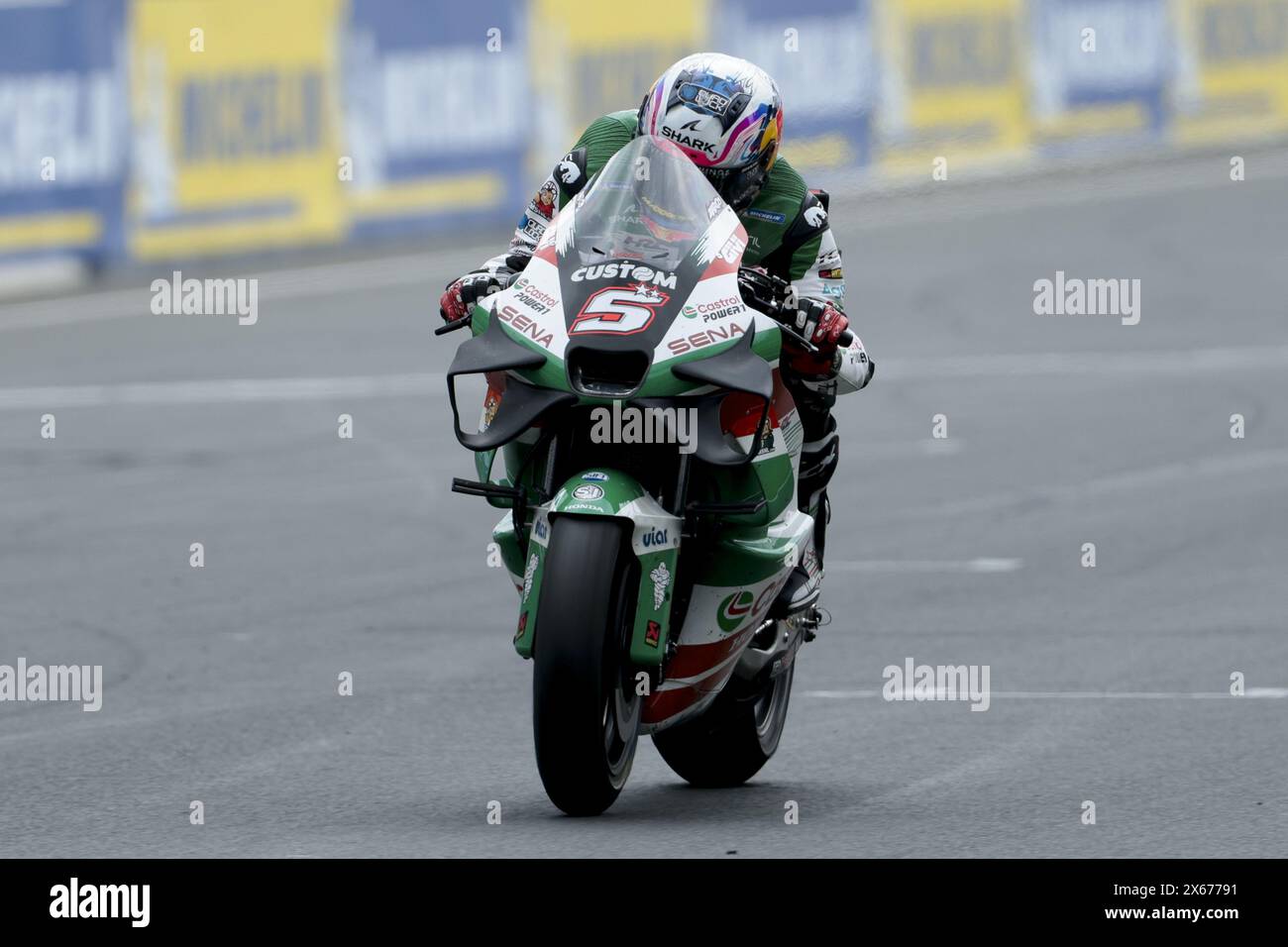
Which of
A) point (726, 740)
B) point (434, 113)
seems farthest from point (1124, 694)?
point (434, 113)

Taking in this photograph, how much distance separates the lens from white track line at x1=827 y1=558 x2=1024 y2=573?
10812mm

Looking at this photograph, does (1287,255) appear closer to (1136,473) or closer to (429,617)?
(1136,473)

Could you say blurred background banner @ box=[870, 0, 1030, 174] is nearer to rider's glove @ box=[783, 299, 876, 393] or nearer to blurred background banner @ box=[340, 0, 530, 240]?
blurred background banner @ box=[340, 0, 530, 240]

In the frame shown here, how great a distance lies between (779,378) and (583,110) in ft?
48.8

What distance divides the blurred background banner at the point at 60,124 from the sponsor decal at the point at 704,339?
14.0 metres

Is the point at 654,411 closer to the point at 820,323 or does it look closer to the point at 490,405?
the point at 490,405

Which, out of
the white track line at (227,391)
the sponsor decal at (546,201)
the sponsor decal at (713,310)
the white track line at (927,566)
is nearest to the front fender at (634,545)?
the sponsor decal at (713,310)

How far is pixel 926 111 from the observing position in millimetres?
22391

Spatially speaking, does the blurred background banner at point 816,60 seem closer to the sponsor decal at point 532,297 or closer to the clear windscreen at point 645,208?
the clear windscreen at point 645,208

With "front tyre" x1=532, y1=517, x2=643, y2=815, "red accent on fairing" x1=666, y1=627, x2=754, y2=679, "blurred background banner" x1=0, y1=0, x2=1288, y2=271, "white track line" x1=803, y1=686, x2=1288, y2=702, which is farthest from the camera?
"blurred background banner" x1=0, y1=0, x2=1288, y2=271

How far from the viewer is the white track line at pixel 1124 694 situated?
8164 millimetres

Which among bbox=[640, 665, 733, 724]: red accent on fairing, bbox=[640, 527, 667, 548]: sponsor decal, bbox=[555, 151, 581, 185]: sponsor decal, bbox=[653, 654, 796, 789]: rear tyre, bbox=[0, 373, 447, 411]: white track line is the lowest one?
bbox=[0, 373, 447, 411]: white track line

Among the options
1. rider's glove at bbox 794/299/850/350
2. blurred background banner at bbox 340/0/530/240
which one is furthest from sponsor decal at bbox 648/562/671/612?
blurred background banner at bbox 340/0/530/240

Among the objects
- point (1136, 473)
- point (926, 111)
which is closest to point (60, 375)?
point (1136, 473)
